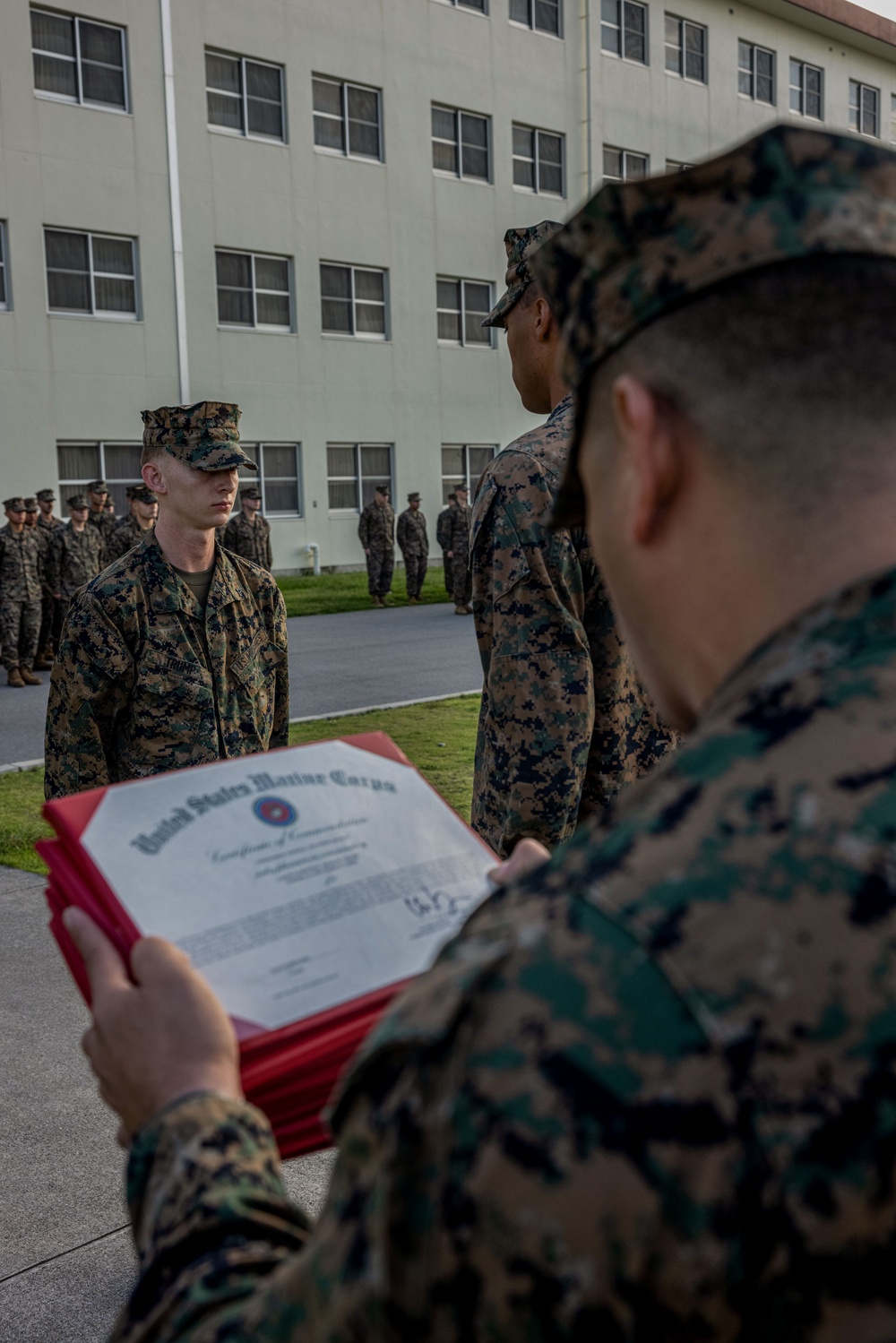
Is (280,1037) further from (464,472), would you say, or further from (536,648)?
(464,472)

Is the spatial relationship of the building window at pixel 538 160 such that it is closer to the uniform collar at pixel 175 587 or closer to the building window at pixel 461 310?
Answer: the building window at pixel 461 310

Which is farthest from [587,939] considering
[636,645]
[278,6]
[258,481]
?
[278,6]

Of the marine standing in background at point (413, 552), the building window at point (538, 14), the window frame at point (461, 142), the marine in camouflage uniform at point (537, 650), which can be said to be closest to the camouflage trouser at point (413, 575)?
the marine standing in background at point (413, 552)

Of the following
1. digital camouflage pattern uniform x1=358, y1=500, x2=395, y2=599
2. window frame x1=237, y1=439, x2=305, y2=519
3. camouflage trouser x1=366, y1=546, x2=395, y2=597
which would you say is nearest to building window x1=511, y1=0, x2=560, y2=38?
window frame x1=237, y1=439, x2=305, y2=519

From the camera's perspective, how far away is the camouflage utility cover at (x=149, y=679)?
3879 mm

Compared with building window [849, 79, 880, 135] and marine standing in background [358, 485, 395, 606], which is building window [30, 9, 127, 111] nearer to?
marine standing in background [358, 485, 395, 606]

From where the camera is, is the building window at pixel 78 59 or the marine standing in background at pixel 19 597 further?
the building window at pixel 78 59

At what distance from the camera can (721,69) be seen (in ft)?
111

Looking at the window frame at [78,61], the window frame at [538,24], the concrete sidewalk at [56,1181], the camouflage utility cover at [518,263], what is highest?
the window frame at [538,24]

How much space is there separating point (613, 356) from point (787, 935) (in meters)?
0.55

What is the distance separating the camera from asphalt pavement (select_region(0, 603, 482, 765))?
11.4 meters

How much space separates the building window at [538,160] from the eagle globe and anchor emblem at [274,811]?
30.8 meters

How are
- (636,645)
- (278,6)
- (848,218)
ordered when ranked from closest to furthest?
(848,218) → (636,645) → (278,6)

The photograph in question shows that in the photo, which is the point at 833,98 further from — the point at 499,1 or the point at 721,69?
the point at 499,1
